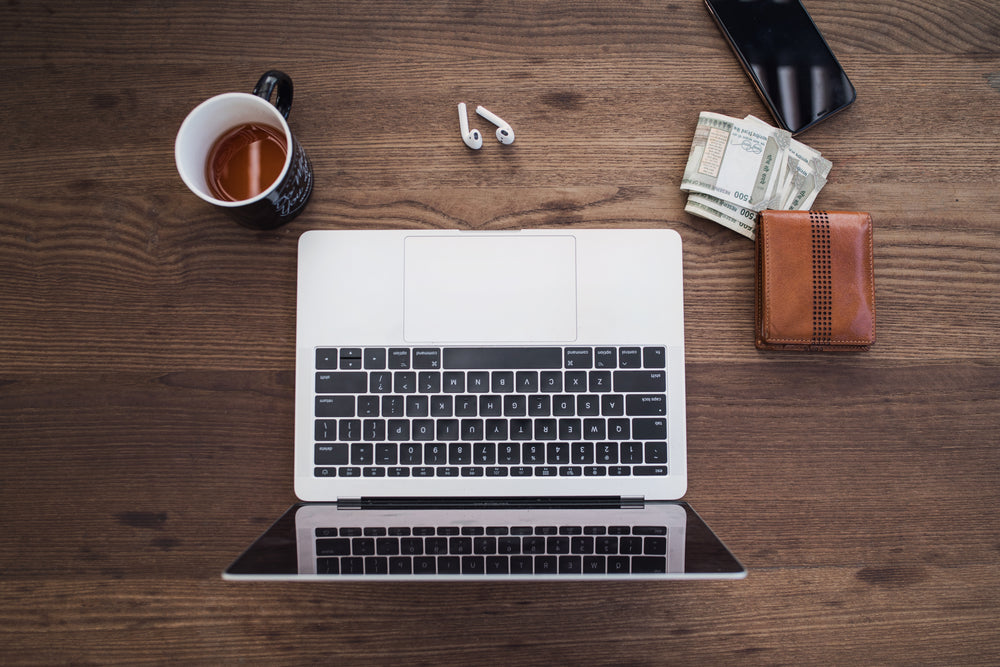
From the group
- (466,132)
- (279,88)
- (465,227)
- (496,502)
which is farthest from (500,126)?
(496,502)

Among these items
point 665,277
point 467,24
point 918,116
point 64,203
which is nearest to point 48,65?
point 64,203

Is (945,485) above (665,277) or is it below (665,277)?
below

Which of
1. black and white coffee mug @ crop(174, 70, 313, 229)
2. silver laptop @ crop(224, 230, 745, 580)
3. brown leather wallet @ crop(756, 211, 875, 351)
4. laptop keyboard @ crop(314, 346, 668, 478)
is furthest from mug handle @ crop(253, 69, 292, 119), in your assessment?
brown leather wallet @ crop(756, 211, 875, 351)

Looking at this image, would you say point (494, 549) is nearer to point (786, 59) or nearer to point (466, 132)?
point (466, 132)

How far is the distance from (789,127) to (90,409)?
3.50 ft

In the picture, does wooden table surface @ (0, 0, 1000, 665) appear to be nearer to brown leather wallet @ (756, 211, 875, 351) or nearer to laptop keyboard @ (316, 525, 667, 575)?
brown leather wallet @ (756, 211, 875, 351)

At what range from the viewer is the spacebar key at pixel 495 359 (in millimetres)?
815

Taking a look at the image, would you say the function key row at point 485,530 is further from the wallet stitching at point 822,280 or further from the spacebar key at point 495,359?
the wallet stitching at point 822,280

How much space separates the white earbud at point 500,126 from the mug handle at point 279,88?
0.83ft

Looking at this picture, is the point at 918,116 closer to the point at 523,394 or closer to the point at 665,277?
the point at 665,277

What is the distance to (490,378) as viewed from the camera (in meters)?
0.81

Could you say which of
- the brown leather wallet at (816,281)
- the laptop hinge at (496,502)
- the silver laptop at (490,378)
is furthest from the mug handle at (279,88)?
the brown leather wallet at (816,281)

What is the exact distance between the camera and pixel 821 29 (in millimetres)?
899

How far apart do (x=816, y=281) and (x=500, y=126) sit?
0.49 meters
